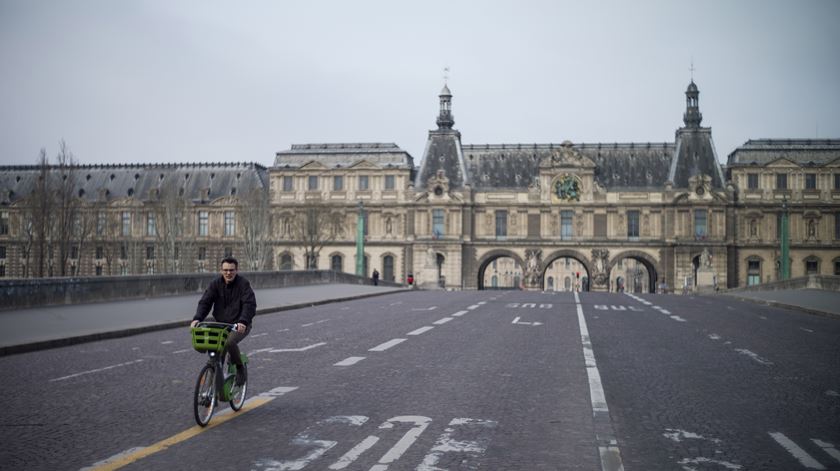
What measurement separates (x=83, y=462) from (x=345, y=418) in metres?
3.03

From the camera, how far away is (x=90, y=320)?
22.0 m

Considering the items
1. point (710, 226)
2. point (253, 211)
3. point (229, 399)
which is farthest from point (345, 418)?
point (710, 226)

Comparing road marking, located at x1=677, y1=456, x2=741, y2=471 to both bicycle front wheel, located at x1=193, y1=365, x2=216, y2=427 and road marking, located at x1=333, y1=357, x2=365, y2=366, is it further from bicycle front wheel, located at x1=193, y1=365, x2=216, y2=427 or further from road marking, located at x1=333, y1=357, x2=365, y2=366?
road marking, located at x1=333, y1=357, x2=365, y2=366

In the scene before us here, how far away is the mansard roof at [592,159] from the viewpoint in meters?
86.0

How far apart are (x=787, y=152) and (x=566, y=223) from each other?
2321 cm

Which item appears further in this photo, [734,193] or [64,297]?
[734,193]

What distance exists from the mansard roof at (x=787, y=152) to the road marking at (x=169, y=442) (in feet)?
266

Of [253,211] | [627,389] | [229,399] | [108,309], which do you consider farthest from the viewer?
[253,211]

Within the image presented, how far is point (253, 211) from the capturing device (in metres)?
80.1

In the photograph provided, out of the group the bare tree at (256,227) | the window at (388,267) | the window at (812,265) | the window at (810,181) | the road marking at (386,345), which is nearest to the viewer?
the road marking at (386,345)

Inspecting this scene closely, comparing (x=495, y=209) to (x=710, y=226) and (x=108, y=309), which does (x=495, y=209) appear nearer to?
(x=710, y=226)

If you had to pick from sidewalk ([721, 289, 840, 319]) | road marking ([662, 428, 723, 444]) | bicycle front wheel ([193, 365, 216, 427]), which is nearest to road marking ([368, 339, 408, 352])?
bicycle front wheel ([193, 365, 216, 427])

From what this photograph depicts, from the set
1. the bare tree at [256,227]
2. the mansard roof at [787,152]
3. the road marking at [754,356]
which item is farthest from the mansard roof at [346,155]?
the road marking at [754,356]

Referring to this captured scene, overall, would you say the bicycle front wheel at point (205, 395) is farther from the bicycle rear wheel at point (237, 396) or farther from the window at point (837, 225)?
the window at point (837, 225)
